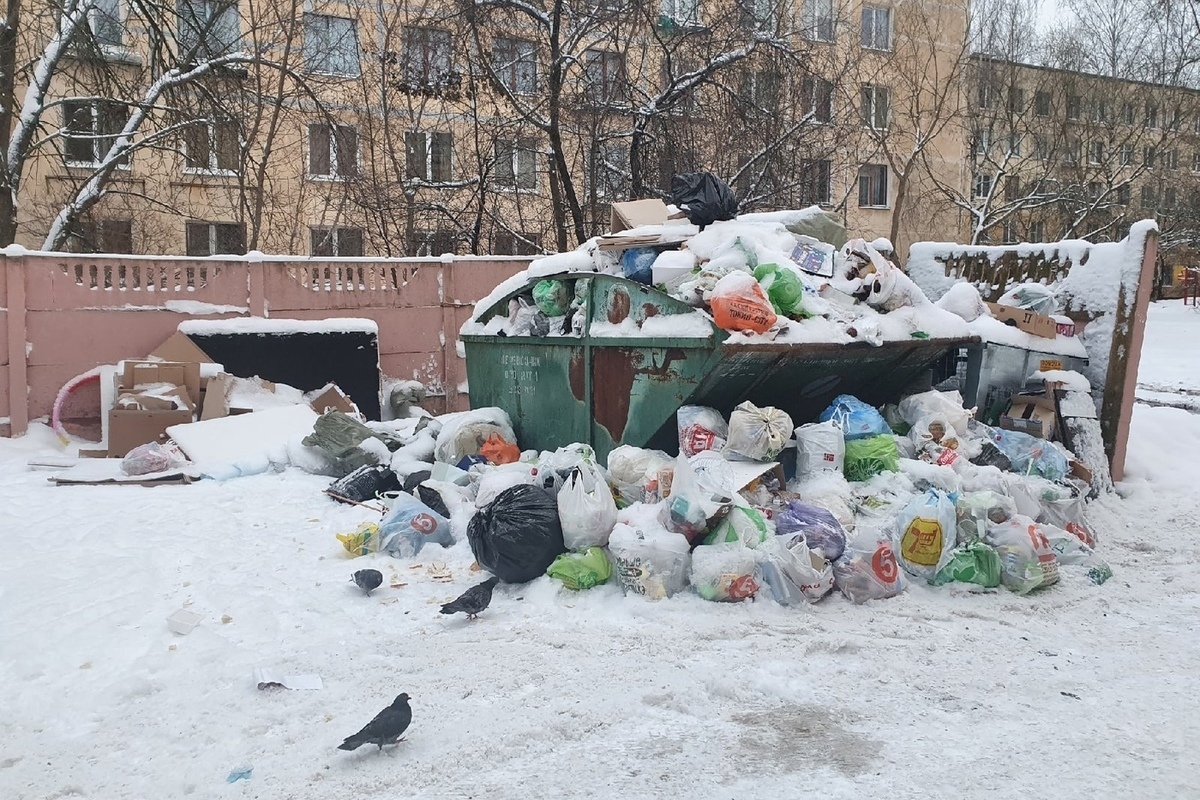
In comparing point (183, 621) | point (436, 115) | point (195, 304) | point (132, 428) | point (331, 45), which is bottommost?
point (183, 621)

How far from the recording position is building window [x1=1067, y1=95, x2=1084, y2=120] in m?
21.7

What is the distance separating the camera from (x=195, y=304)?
7922mm

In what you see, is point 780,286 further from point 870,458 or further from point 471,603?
point 471,603

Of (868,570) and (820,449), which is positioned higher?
(820,449)

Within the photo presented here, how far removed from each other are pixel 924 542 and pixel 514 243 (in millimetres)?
10275

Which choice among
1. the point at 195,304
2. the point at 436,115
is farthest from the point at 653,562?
the point at 436,115

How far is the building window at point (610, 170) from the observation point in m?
11.6

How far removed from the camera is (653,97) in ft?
38.0

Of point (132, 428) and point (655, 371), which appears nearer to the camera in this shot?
point (655, 371)

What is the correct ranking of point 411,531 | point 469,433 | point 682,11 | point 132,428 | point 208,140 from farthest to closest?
1. point 682,11
2. point 208,140
3. point 132,428
4. point 469,433
5. point 411,531

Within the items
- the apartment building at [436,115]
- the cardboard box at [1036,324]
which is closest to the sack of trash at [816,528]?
the cardboard box at [1036,324]

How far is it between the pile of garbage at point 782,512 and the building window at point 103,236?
970cm

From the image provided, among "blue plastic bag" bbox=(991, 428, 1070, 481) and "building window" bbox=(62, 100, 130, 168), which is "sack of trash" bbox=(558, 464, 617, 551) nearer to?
"blue plastic bag" bbox=(991, 428, 1070, 481)

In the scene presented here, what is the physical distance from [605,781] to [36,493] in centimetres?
481
